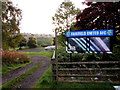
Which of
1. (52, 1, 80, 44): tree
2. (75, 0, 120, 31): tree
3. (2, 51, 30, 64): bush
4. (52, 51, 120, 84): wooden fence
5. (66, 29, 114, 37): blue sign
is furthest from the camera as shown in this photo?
(52, 1, 80, 44): tree

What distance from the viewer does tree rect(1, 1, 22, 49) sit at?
22.1 ft

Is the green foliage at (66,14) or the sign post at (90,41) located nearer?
the sign post at (90,41)

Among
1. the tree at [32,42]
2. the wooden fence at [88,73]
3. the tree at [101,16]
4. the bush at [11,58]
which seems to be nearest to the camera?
the wooden fence at [88,73]

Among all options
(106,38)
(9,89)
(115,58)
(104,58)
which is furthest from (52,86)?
(115,58)

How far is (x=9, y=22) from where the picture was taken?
284 inches

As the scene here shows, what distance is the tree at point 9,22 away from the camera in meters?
6.73

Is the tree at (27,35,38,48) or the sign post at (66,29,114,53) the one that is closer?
the sign post at (66,29,114,53)

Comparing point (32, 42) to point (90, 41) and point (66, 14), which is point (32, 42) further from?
point (90, 41)

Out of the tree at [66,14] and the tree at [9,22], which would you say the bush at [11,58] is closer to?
the tree at [9,22]

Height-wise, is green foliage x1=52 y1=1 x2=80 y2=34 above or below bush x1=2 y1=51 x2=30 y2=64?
above

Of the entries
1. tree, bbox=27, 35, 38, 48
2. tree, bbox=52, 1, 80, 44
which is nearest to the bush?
tree, bbox=52, 1, 80, 44

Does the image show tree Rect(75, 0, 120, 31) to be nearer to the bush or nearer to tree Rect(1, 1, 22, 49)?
tree Rect(1, 1, 22, 49)

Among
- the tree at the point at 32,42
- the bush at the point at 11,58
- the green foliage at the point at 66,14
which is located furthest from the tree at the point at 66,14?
the tree at the point at 32,42

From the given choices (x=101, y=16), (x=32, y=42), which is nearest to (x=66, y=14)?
(x=101, y=16)
